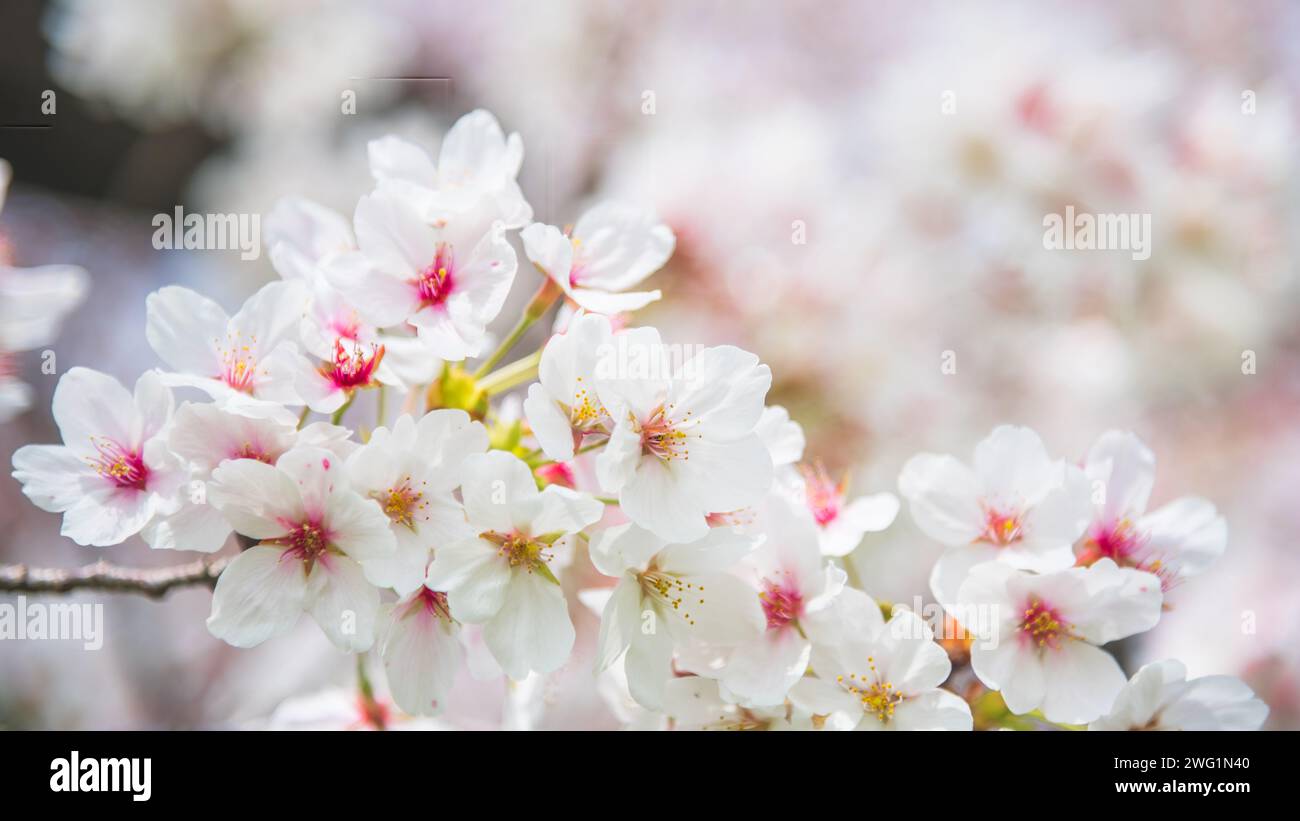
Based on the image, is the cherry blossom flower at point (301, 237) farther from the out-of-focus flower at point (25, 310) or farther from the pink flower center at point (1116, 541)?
the pink flower center at point (1116, 541)

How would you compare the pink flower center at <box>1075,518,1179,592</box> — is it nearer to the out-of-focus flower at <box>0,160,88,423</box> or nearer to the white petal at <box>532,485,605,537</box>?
the white petal at <box>532,485,605,537</box>

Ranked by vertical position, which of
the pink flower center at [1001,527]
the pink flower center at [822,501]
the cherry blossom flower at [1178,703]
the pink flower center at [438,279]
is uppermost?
the pink flower center at [438,279]

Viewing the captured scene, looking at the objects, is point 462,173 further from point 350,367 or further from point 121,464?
point 121,464

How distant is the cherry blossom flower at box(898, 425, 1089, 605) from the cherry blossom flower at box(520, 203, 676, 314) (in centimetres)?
21

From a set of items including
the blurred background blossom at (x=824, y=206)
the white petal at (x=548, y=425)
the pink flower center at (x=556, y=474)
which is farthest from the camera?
the blurred background blossom at (x=824, y=206)

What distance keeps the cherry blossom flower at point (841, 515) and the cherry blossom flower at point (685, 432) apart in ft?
0.35

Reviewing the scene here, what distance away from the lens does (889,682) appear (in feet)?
1.83

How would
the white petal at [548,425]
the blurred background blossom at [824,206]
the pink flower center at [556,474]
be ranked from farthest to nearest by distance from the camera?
the blurred background blossom at [824,206]
the pink flower center at [556,474]
the white petal at [548,425]

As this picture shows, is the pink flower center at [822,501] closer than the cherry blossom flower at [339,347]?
No

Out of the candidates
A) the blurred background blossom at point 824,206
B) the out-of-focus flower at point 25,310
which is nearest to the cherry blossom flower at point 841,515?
the blurred background blossom at point 824,206

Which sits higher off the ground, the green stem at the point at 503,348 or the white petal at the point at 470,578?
the green stem at the point at 503,348

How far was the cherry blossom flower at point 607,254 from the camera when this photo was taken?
1.91 ft
